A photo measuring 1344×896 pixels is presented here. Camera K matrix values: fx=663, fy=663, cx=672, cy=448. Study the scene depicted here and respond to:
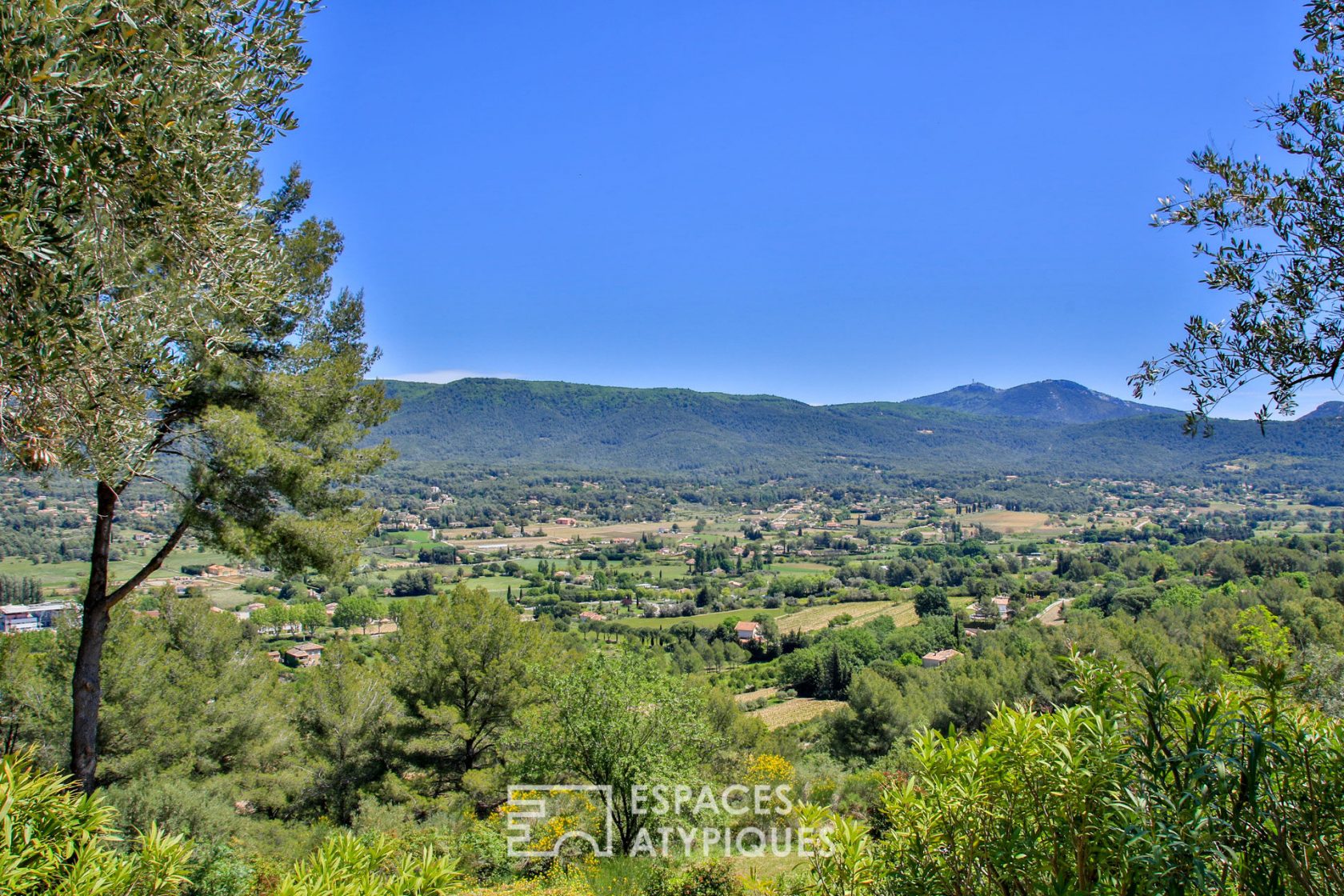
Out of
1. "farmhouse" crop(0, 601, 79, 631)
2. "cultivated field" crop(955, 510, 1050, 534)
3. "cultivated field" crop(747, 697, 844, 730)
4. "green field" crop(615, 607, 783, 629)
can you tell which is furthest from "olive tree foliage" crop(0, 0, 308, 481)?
"cultivated field" crop(955, 510, 1050, 534)

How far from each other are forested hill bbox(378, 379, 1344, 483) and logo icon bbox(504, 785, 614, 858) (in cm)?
13314

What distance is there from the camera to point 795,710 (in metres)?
30.6

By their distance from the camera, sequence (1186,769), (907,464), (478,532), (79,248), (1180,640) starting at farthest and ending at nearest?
(907,464)
(478,532)
(1180,640)
(79,248)
(1186,769)

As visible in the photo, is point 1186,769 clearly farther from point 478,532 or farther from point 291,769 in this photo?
point 478,532

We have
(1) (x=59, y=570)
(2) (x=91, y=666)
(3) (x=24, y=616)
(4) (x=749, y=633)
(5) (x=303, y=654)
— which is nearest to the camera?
(2) (x=91, y=666)

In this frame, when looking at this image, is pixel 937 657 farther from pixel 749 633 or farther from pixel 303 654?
pixel 303 654

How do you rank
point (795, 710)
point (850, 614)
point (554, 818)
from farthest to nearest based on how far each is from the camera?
1. point (850, 614)
2. point (795, 710)
3. point (554, 818)

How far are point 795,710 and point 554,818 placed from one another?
23720 millimetres

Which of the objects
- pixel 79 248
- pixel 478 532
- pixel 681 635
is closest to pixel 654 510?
pixel 478 532

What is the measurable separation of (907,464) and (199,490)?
166 meters

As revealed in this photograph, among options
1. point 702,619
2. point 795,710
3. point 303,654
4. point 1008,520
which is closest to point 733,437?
point 1008,520

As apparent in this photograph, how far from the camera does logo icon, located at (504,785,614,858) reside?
8.77 metres

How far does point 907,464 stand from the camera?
161 meters

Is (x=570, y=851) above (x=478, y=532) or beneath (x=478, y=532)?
above
